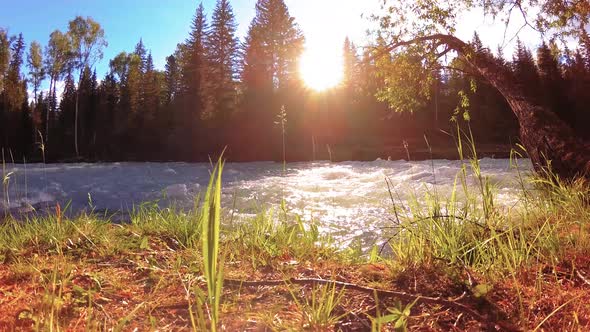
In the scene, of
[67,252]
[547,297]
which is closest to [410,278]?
[547,297]

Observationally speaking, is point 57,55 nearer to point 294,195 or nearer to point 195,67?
point 195,67

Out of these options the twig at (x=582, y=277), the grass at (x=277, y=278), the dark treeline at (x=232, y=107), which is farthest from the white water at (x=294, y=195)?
the dark treeline at (x=232, y=107)

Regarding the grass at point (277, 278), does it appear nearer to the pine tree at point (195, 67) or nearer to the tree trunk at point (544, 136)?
the tree trunk at point (544, 136)

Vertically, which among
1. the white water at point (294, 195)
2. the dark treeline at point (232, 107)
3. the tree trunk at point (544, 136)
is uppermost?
the dark treeline at point (232, 107)

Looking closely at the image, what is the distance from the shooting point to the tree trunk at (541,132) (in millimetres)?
4453

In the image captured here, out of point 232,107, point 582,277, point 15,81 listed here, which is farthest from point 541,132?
point 15,81

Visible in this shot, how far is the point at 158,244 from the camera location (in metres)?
2.74

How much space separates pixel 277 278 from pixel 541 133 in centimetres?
469

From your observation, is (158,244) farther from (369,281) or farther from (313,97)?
(313,97)

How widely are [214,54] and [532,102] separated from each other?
104 feet

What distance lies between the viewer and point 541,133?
4.91 m

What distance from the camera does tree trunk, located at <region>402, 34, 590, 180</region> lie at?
4453 mm

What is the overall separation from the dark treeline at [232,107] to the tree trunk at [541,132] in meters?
19.1

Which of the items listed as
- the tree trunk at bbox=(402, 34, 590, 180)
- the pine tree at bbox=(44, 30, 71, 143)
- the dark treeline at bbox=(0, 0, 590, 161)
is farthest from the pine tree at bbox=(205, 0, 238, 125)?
the tree trunk at bbox=(402, 34, 590, 180)
